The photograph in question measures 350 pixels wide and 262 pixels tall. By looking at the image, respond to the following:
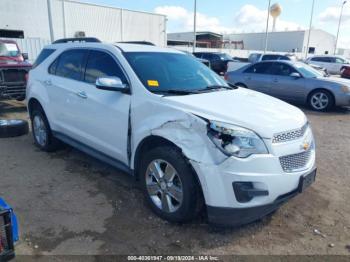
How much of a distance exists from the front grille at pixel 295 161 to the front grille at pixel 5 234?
2328 millimetres

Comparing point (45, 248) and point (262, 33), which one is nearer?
point (45, 248)

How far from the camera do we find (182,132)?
9.73ft

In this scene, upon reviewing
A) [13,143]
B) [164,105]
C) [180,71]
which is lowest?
[13,143]

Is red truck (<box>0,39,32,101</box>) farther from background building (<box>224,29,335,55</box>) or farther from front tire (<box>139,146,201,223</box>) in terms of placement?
background building (<box>224,29,335,55</box>)

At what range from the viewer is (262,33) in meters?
68.2

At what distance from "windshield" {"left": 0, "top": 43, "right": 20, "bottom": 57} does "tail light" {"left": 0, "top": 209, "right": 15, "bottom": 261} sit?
9437 millimetres

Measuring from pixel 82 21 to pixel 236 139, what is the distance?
1255 inches

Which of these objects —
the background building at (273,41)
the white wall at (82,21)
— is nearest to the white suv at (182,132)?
the white wall at (82,21)

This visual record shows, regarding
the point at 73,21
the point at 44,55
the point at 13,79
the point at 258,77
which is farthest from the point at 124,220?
the point at 73,21

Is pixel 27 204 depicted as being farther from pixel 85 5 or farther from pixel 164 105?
pixel 85 5

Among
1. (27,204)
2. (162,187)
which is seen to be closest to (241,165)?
(162,187)

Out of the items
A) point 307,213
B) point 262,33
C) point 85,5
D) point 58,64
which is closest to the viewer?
point 307,213

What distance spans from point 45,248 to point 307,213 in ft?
9.32

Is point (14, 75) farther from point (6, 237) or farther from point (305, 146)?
point (305, 146)
